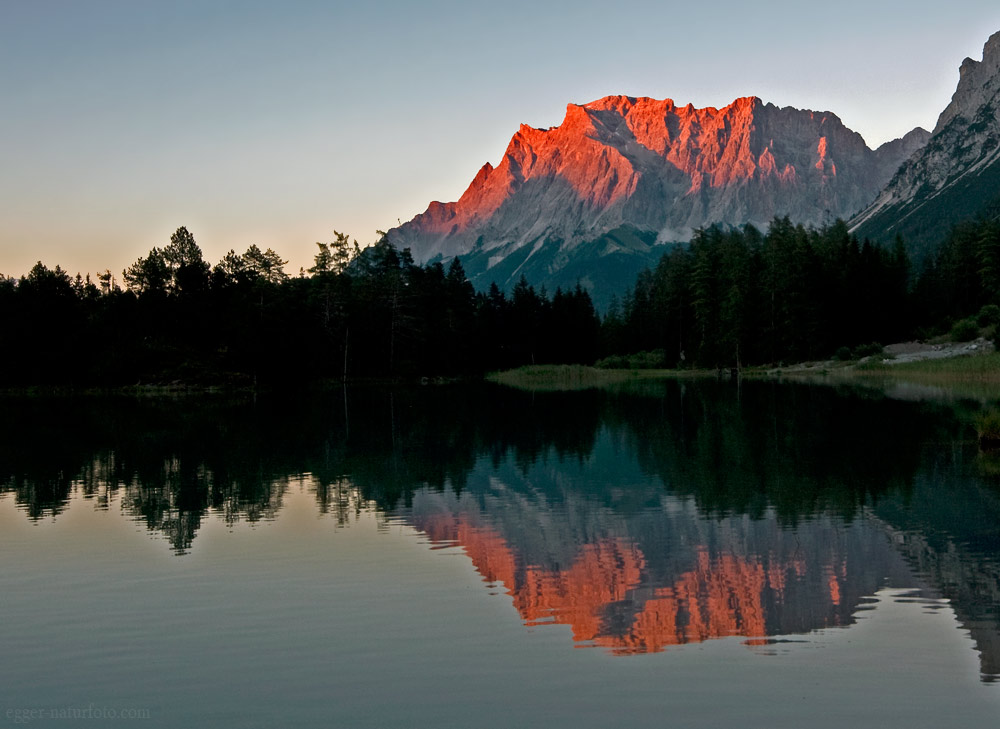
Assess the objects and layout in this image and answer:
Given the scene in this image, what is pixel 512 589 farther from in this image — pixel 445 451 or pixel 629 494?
pixel 445 451

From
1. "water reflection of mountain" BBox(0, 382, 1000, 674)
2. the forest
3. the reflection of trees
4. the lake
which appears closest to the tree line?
the forest

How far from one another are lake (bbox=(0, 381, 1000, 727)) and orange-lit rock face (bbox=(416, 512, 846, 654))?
0.06 meters

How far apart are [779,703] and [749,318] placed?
105830 mm

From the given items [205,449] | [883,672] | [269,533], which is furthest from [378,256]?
[883,672]

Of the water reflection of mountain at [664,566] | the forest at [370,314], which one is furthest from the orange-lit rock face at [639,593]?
the forest at [370,314]

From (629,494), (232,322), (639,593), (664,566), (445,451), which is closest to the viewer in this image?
(639,593)

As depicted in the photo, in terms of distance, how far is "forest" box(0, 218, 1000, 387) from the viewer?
349 feet

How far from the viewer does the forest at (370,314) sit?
349ft

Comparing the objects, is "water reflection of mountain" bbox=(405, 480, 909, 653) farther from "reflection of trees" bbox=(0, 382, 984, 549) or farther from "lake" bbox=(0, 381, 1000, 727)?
"reflection of trees" bbox=(0, 382, 984, 549)

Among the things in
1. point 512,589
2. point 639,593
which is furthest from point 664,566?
point 512,589

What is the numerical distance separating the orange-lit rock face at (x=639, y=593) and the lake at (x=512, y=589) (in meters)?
0.06

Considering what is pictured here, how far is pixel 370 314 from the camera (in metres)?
117

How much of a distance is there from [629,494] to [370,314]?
95.8 meters

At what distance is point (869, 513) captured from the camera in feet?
64.2
